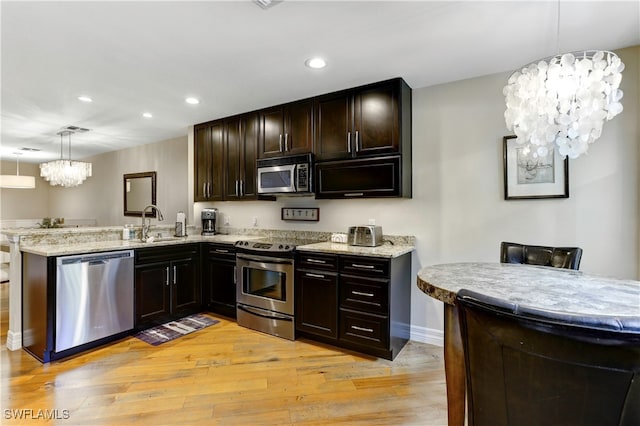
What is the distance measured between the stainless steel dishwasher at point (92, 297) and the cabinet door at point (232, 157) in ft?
4.53

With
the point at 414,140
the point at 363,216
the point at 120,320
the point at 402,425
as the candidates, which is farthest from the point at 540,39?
the point at 120,320

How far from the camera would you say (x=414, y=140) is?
3.08m

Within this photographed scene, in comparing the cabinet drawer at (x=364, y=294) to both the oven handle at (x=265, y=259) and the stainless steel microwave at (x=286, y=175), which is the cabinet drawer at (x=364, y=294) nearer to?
the oven handle at (x=265, y=259)

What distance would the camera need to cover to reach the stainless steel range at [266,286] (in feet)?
10.0

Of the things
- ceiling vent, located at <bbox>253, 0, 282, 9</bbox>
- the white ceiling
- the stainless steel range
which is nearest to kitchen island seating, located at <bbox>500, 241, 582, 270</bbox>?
the white ceiling

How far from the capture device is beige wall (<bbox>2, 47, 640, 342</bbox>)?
231 cm

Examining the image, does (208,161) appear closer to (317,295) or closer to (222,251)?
(222,251)

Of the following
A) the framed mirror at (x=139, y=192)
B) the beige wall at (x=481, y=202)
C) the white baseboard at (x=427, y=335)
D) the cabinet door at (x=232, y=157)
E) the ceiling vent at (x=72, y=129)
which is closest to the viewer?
the beige wall at (x=481, y=202)

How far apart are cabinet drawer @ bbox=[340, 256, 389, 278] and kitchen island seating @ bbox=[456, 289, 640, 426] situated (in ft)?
5.40

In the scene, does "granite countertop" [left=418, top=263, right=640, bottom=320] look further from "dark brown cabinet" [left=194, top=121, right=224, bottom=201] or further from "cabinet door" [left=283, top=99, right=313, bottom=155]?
"dark brown cabinet" [left=194, top=121, right=224, bottom=201]

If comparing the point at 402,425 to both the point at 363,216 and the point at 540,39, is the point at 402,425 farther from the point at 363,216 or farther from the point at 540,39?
the point at 540,39

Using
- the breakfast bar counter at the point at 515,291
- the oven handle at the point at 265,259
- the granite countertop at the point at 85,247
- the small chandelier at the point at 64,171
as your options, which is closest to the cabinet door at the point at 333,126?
the oven handle at the point at 265,259

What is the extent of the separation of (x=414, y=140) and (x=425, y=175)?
1.21 ft

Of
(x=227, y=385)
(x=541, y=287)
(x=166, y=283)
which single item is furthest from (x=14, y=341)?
(x=541, y=287)
